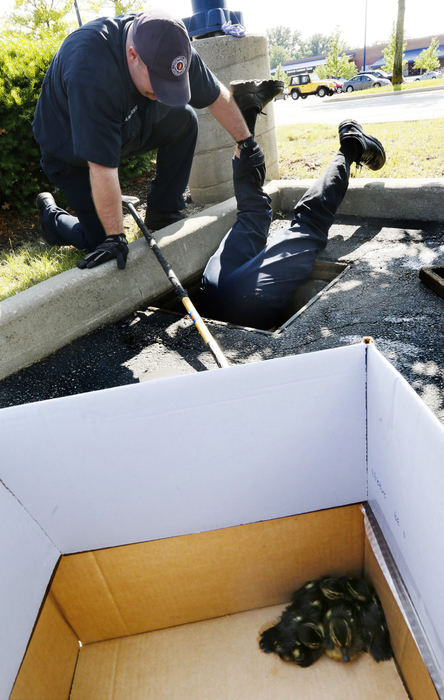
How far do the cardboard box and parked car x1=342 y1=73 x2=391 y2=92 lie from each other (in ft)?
147

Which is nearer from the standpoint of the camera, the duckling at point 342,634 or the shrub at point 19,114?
the duckling at point 342,634

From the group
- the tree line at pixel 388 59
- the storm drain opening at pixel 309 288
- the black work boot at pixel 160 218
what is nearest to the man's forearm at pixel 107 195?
the storm drain opening at pixel 309 288

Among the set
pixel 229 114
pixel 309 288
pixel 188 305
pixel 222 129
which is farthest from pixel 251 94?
pixel 188 305

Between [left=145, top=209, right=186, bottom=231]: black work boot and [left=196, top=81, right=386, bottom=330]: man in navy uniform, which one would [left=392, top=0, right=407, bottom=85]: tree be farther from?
[left=145, top=209, right=186, bottom=231]: black work boot

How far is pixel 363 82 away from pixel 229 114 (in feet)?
141

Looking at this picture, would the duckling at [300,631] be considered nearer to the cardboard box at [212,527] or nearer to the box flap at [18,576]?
the cardboard box at [212,527]

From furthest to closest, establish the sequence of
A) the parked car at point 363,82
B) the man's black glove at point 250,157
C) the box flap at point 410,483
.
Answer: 1. the parked car at point 363,82
2. the man's black glove at point 250,157
3. the box flap at point 410,483

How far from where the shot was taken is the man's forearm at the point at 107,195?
2660mm

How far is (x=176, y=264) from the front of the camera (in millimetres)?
3350

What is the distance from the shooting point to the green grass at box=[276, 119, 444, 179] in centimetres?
441

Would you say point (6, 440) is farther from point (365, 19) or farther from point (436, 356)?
point (365, 19)

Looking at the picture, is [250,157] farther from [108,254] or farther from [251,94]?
[108,254]

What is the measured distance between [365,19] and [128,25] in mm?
60659

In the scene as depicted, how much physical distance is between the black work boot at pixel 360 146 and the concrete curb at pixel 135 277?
23 centimetres
